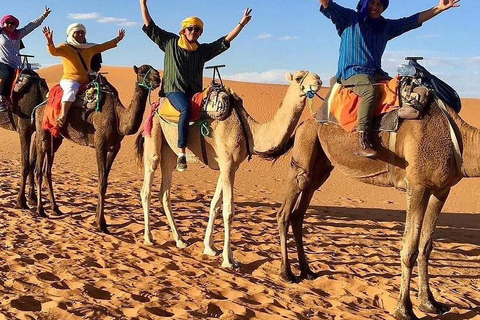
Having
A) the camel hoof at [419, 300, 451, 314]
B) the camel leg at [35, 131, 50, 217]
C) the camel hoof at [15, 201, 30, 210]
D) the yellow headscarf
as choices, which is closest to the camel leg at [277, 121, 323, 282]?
the camel hoof at [419, 300, 451, 314]

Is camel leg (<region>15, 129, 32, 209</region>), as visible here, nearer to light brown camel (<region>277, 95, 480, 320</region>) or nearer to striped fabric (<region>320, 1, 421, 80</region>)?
light brown camel (<region>277, 95, 480, 320</region>)

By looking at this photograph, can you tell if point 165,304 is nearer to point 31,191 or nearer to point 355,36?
point 355,36

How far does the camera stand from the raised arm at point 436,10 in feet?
18.9

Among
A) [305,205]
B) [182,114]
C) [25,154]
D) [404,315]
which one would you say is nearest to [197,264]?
[305,205]

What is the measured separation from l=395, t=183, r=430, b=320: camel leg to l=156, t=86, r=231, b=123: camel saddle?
2593 millimetres

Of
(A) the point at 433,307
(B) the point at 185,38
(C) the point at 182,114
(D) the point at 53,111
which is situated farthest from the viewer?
(D) the point at 53,111

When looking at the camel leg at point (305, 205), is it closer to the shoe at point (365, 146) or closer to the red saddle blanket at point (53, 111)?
the shoe at point (365, 146)

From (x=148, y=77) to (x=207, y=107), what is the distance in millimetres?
1103

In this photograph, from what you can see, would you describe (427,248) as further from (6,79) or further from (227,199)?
(6,79)

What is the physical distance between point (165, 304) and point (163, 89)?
329cm

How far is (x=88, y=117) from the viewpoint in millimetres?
8219

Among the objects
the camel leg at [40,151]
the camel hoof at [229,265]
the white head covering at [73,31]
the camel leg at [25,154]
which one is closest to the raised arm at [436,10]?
the camel hoof at [229,265]

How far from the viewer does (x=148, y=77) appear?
745cm

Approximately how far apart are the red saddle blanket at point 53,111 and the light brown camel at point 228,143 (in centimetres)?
158
